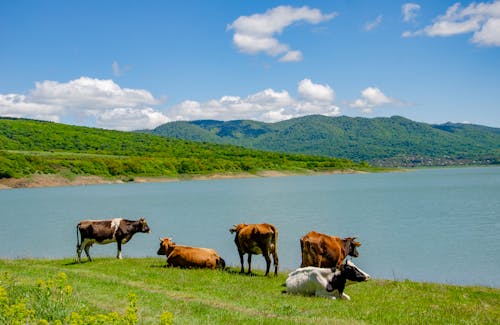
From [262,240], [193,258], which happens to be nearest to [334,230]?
[193,258]

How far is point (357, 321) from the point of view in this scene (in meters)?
10.6

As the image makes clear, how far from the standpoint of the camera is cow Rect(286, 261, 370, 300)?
A: 14.3 meters

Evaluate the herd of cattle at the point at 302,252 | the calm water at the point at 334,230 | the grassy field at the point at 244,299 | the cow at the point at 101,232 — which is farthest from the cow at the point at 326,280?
the calm water at the point at 334,230

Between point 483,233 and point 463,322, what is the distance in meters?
32.7

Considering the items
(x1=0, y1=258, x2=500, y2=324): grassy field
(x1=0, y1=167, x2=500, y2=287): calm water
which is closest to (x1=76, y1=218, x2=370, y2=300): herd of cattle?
(x1=0, y1=258, x2=500, y2=324): grassy field

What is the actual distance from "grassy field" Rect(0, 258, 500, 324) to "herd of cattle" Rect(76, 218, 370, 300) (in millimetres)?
672

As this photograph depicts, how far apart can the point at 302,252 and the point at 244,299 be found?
15.0 feet

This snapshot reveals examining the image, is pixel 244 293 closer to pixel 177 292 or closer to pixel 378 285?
pixel 177 292

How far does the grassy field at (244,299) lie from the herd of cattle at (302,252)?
0.67m

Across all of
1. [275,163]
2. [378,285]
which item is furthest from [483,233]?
[275,163]

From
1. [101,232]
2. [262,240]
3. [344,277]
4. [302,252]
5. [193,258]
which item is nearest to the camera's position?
[344,277]

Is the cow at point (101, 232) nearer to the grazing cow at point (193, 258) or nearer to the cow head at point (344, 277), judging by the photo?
the grazing cow at point (193, 258)

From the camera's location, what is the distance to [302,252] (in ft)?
55.9

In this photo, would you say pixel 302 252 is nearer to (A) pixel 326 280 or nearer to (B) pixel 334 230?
(A) pixel 326 280
